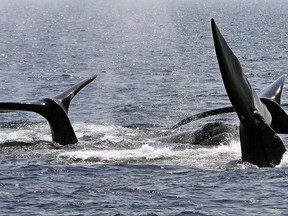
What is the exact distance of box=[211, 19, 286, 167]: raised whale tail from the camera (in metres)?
20.7

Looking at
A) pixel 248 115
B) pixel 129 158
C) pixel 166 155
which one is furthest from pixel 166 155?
pixel 248 115

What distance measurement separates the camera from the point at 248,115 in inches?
864

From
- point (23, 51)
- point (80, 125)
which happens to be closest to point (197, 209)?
point (80, 125)

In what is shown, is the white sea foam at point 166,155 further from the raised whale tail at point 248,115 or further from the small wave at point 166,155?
the raised whale tail at point 248,115

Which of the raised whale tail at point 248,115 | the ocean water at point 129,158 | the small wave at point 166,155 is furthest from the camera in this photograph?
the small wave at point 166,155

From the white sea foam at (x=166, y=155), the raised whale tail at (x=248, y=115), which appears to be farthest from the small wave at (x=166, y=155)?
the raised whale tail at (x=248, y=115)

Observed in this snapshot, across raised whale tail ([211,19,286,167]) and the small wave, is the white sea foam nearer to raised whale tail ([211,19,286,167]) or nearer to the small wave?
the small wave

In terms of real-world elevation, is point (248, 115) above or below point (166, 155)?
above

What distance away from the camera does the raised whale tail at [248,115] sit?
20734mm

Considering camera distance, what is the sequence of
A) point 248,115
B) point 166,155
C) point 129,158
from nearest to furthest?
point 248,115 → point 129,158 → point 166,155

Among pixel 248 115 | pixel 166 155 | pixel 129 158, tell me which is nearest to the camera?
pixel 248 115

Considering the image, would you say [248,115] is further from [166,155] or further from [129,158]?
[129,158]

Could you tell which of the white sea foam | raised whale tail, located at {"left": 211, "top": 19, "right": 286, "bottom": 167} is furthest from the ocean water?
raised whale tail, located at {"left": 211, "top": 19, "right": 286, "bottom": 167}

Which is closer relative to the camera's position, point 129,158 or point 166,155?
point 129,158
